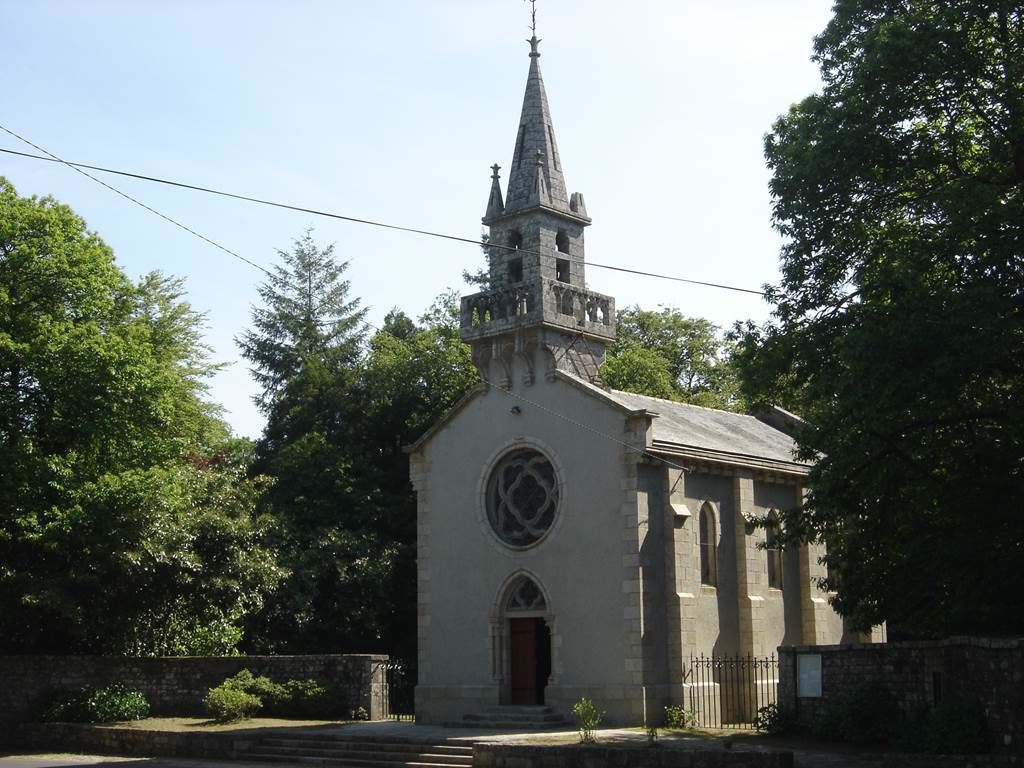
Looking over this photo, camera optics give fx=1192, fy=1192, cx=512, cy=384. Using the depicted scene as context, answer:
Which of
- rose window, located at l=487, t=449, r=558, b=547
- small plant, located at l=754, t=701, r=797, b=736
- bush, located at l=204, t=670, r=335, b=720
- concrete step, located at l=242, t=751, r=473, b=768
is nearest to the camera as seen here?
concrete step, located at l=242, t=751, r=473, b=768

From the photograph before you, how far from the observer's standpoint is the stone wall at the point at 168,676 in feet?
97.5

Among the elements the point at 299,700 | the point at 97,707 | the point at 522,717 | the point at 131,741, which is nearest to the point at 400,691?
the point at 299,700

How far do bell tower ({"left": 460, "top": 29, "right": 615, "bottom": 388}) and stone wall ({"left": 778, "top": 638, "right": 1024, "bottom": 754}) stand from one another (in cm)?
1014

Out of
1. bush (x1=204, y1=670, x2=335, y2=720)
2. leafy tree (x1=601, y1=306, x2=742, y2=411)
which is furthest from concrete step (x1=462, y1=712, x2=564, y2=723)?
leafy tree (x1=601, y1=306, x2=742, y2=411)

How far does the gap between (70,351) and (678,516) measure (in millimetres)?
16082

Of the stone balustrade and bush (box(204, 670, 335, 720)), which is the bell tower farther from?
bush (box(204, 670, 335, 720))

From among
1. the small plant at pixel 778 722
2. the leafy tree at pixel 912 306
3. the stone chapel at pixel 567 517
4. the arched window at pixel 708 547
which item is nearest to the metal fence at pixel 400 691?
the stone chapel at pixel 567 517

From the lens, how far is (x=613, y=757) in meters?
20.0

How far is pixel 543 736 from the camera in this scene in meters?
24.4

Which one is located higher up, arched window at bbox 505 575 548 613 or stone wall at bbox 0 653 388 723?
arched window at bbox 505 575 548 613

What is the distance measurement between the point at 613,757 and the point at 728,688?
32.0ft

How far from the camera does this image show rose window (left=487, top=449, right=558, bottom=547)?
3014 cm

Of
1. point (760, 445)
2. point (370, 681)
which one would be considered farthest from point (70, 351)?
point (760, 445)

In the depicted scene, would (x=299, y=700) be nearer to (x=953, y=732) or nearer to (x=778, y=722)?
(x=778, y=722)
